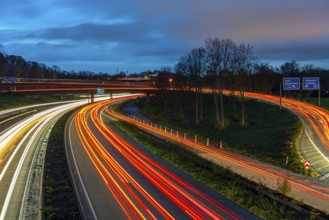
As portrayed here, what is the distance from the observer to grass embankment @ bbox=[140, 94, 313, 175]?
4722 cm

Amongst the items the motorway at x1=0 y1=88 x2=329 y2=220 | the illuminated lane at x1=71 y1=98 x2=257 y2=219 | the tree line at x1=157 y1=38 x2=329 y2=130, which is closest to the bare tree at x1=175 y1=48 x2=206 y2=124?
the tree line at x1=157 y1=38 x2=329 y2=130

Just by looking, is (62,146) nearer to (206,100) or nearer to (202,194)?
(202,194)

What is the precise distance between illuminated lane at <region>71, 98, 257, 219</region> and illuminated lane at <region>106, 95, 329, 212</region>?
221 inches

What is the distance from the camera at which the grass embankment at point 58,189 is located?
910 inches

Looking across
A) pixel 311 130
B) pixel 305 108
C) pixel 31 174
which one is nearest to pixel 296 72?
pixel 305 108

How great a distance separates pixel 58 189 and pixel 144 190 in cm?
618

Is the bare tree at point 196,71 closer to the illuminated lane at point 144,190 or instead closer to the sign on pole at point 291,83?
the sign on pole at point 291,83

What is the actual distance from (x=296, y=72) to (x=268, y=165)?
110 metres

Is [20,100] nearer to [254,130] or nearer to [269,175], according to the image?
[254,130]

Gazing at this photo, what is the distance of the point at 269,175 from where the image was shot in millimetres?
33781

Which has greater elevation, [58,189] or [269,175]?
[58,189]

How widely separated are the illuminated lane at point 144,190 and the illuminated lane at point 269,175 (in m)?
5.62

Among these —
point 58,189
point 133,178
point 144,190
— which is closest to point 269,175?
point 133,178

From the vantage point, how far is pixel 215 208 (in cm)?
2277
